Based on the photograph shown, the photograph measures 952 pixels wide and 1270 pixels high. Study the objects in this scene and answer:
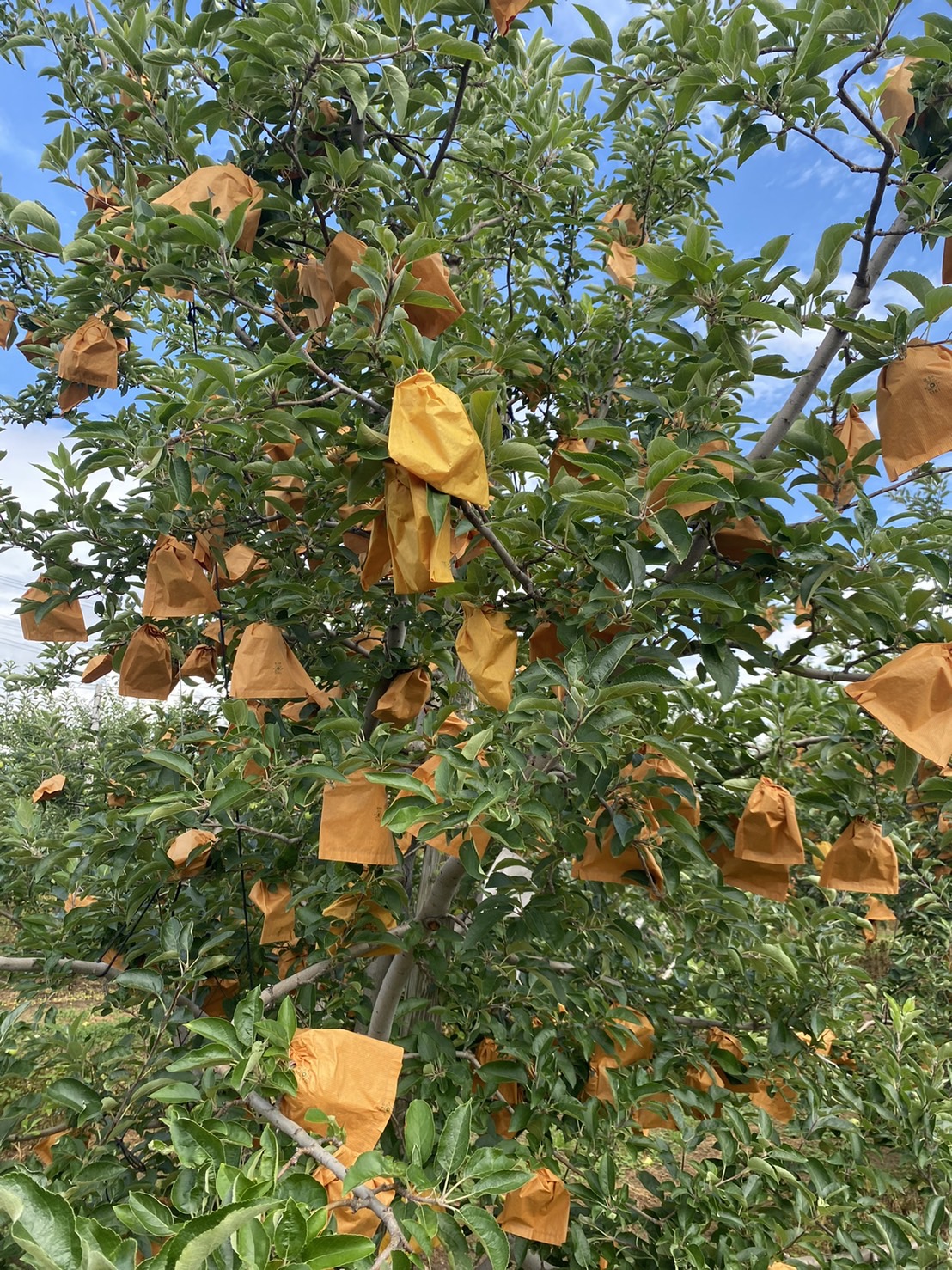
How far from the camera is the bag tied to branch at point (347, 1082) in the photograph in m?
1.15

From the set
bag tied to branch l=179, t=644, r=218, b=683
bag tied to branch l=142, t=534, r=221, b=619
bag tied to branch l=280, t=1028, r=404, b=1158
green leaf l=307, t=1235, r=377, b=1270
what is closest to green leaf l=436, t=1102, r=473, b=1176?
bag tied to branch l=280, t=1028, r=404, b=1158

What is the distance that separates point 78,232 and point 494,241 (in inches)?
61.1

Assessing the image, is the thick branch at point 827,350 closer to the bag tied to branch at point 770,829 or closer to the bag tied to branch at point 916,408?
the bag tied to branch at point 916,408

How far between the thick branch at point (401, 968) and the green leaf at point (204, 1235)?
1.21m

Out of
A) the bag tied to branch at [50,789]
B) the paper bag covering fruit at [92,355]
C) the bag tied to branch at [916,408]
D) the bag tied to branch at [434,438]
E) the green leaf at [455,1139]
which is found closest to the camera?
the green leaf at [455,1139]

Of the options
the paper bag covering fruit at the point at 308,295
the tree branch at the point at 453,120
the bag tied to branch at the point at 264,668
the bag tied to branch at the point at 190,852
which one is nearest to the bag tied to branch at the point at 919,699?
the bag tied to branch at the point at 264,668

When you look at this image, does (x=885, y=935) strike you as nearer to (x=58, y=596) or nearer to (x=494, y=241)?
(x=494, y=241)

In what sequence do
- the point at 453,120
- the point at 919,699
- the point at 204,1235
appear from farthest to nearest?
the point at 453,120 → the point at 919,699 → the point at 204,1235

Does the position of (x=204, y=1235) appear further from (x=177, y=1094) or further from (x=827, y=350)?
(x=827, y=350)

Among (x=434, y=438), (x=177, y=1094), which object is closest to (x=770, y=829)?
(x=434, y=438)

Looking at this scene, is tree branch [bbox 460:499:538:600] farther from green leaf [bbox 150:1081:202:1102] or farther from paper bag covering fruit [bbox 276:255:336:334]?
green leaf [bbox 150:1081:202:1102]

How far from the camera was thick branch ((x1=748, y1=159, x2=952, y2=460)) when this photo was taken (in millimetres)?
1453

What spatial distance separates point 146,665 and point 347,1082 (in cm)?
118

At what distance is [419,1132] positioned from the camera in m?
1.06
